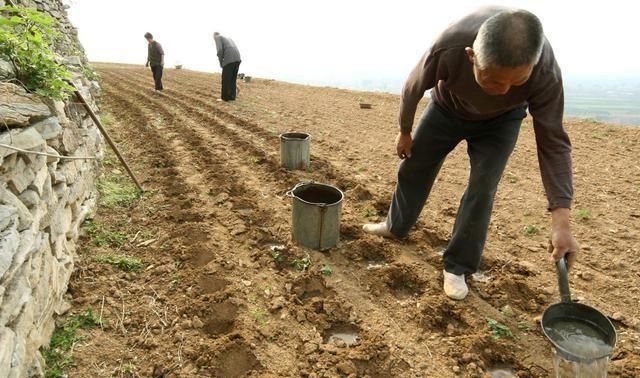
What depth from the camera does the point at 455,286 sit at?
2898 millimetres

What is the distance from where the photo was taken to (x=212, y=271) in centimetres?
310

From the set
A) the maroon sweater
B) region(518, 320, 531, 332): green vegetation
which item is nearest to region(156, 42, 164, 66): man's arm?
the maroon sweater

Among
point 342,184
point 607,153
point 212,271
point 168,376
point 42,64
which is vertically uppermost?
point 42,64

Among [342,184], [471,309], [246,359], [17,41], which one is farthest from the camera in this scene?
[342,184]

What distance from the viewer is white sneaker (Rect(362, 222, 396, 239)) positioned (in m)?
3.59

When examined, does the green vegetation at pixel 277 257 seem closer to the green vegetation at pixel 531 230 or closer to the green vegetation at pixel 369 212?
the green vegetation at pixel 369 212

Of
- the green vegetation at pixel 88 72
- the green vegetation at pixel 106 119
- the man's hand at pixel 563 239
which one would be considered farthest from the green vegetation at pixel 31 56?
the green vegetation at pixel 88 72

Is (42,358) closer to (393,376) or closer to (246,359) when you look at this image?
(246,359)

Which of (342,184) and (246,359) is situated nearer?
(246,359)

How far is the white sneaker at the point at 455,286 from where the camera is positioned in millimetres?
2866

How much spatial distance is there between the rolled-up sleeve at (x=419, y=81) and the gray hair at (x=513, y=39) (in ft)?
1.73

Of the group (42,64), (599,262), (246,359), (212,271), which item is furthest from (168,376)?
(599,262)

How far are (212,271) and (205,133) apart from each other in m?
4.26

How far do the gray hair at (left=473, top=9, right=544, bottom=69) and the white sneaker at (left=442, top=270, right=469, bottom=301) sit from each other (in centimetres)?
164
